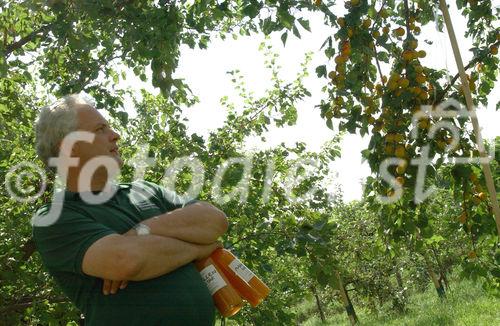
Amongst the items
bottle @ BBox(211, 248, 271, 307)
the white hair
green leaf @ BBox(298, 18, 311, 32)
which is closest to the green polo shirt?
bottle @ BBox(211, 248, 271, 307)

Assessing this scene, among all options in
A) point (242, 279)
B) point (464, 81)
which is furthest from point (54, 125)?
point (464, 81)

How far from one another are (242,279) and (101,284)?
0.43 meters

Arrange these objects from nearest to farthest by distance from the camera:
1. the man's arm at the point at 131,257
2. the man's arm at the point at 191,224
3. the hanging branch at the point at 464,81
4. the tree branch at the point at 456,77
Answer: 1. the man's arm at the point at 131,257
2. the man's arm at the point at 191,224
3. the hanging branch at the point at 464,81
4. the tree branch at the point at 456,77

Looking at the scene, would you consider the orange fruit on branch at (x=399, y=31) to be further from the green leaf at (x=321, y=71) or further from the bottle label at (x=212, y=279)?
the bottle label at (x=212, y=279)

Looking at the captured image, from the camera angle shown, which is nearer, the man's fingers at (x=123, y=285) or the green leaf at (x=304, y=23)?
the man's fingers at (x=123, y=285)

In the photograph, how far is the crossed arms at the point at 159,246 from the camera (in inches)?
62.3

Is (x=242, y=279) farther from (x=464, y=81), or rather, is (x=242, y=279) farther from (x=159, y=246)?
(x=464, y=81)

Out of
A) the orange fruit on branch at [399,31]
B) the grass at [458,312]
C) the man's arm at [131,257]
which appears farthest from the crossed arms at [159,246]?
the grass at [458,312]

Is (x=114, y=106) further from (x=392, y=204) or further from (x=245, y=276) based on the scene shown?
(x=245, y=276)

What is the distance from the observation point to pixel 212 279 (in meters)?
1.80

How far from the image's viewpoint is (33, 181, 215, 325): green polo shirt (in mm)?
1647

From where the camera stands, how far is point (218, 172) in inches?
178

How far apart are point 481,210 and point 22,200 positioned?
345 cm

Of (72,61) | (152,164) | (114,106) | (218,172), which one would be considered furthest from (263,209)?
(72,61)
